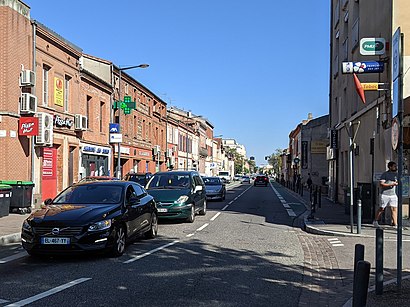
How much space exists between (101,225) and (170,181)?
7.88 m

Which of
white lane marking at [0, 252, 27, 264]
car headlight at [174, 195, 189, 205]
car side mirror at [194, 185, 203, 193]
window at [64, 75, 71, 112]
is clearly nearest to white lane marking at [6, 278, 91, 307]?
white lane marking at [0, 252, 27, 264]

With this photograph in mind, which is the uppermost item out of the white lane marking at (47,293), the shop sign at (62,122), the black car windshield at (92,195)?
the shop sign at (62,122)

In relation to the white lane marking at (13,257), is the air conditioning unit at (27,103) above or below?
above

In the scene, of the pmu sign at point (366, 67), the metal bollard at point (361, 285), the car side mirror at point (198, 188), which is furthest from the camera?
the car side mirror at point (198, 188)

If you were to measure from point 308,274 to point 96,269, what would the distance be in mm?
3610

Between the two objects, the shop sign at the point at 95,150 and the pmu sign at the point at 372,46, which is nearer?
the pmu sign at the point at 372,46

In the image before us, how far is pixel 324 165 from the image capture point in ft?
172

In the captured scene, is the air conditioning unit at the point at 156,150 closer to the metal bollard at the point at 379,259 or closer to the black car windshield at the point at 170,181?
the black car windshield at the point at 170,181

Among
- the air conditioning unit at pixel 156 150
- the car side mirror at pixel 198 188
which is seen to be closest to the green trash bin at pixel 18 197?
the car side mirror at pixel 198 188

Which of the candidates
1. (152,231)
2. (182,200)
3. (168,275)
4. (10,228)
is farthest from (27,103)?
(168,275)

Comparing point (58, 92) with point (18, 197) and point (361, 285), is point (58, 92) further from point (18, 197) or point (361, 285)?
point (361, 285)

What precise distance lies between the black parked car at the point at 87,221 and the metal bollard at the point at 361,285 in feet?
17.3

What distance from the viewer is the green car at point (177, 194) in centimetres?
1529

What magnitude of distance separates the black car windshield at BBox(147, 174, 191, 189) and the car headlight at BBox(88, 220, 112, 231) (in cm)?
732
